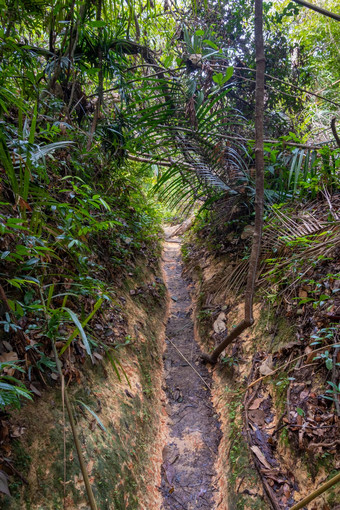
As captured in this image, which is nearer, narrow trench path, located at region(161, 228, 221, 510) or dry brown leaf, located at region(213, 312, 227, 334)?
narrow trench path, located at region(161, 228, 221, 510)

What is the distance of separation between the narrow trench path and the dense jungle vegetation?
0.51 metres

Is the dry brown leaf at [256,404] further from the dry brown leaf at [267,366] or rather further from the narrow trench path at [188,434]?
the narrow trench path at [188,434]

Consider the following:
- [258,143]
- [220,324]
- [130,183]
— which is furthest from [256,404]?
[130,183]

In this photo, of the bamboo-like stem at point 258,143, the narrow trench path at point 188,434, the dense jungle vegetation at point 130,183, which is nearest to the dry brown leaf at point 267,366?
the dense jungle vegetation at point 130,183

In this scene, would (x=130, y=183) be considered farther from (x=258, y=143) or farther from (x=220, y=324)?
(x=258, y=143)

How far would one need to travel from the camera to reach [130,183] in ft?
14.6

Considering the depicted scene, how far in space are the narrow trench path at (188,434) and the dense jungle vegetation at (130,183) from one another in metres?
0.51

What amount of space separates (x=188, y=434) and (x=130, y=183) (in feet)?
11.5

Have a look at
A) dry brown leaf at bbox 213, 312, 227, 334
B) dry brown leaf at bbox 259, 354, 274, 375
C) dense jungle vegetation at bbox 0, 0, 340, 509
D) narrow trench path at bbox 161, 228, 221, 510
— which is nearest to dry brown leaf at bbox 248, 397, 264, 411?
dry brown leaf at bbox 259, 354, 274, 375

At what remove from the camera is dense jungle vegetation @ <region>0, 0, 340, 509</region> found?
154 cm

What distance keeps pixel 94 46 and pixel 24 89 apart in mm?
1134

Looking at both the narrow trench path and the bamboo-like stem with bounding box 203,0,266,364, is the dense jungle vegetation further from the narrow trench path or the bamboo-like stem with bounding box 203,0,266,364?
the narrow trench path

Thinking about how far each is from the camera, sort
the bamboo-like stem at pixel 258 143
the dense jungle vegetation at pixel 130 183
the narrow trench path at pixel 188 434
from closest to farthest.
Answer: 1. the dense jungle vegetation at pixel 130 183
2. the bamboo-like stem at pixel 258 143
3. the narrow trench path at pixel 188 434

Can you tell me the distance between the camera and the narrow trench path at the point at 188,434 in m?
2.11
